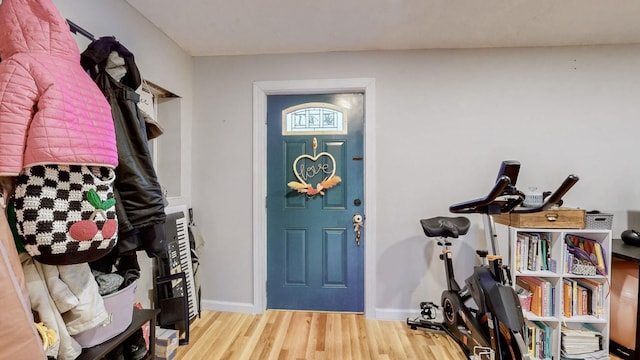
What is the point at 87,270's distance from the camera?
0.95 m

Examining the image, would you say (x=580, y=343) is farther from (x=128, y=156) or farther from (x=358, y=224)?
(x=128, y=156)

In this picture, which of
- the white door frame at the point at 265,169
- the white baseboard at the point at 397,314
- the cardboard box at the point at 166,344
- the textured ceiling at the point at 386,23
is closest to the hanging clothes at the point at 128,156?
the textured ceiling at the point at 386,23

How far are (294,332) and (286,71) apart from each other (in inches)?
85.5

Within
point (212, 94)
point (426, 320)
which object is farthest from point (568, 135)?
point (212, 94)

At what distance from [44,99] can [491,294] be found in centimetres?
216

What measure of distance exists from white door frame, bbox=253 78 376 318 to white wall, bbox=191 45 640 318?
0.06 m

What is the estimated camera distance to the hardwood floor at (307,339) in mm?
1735

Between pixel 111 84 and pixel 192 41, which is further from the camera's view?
pixel 192 41

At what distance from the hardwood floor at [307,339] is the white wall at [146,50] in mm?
577

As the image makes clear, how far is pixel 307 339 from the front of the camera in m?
1.89

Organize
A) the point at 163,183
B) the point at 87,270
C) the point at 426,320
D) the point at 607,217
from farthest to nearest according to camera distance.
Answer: the point at 163,183, the point at 426,320, the point at 607,217, the point at 87,270

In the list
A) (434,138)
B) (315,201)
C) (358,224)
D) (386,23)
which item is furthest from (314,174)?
(386,23)

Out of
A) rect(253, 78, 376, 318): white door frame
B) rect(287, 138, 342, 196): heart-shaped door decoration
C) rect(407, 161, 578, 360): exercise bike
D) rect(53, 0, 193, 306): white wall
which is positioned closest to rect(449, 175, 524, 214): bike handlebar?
rect(407, 161, 578, 360): exercise bike

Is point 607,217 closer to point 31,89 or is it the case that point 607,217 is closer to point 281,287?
point 281,287
